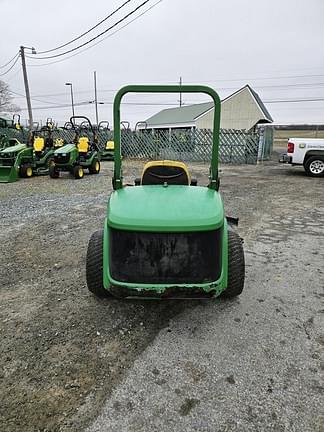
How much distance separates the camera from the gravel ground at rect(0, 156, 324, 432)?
1.76 metres

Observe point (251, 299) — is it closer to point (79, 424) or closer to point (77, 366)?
point (77, 366)

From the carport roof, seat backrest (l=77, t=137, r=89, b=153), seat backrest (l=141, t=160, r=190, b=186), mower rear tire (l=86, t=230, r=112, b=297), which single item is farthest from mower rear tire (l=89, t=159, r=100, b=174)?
the carport roof

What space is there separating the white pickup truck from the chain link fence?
13.9 ft

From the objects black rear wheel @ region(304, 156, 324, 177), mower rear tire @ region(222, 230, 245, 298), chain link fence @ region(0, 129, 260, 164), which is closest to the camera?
mower rear tire @ region(222, 230, 245, 298)

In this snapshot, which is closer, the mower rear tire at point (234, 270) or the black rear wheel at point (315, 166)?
the mower rear tire at point (234, 270)

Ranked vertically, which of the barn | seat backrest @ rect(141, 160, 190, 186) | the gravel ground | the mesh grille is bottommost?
the gravel ground

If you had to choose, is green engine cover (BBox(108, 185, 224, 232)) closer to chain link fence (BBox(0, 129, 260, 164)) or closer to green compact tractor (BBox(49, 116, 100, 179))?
green compact tractor (BBox(49, 116, 100, 179))

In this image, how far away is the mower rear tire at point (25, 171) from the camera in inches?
388

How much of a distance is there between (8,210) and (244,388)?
17.9 feet

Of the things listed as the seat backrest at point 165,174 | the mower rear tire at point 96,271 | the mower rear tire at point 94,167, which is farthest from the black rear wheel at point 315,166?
the mower rear tire at point 96,271

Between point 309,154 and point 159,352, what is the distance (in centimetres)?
1012

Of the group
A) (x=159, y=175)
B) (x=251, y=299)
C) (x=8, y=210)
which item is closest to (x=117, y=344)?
(x=251, y=299)

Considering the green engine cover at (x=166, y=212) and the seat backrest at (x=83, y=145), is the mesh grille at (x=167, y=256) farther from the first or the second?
the seat backrest at (x=83, y=145)

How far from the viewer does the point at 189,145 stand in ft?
52.7
